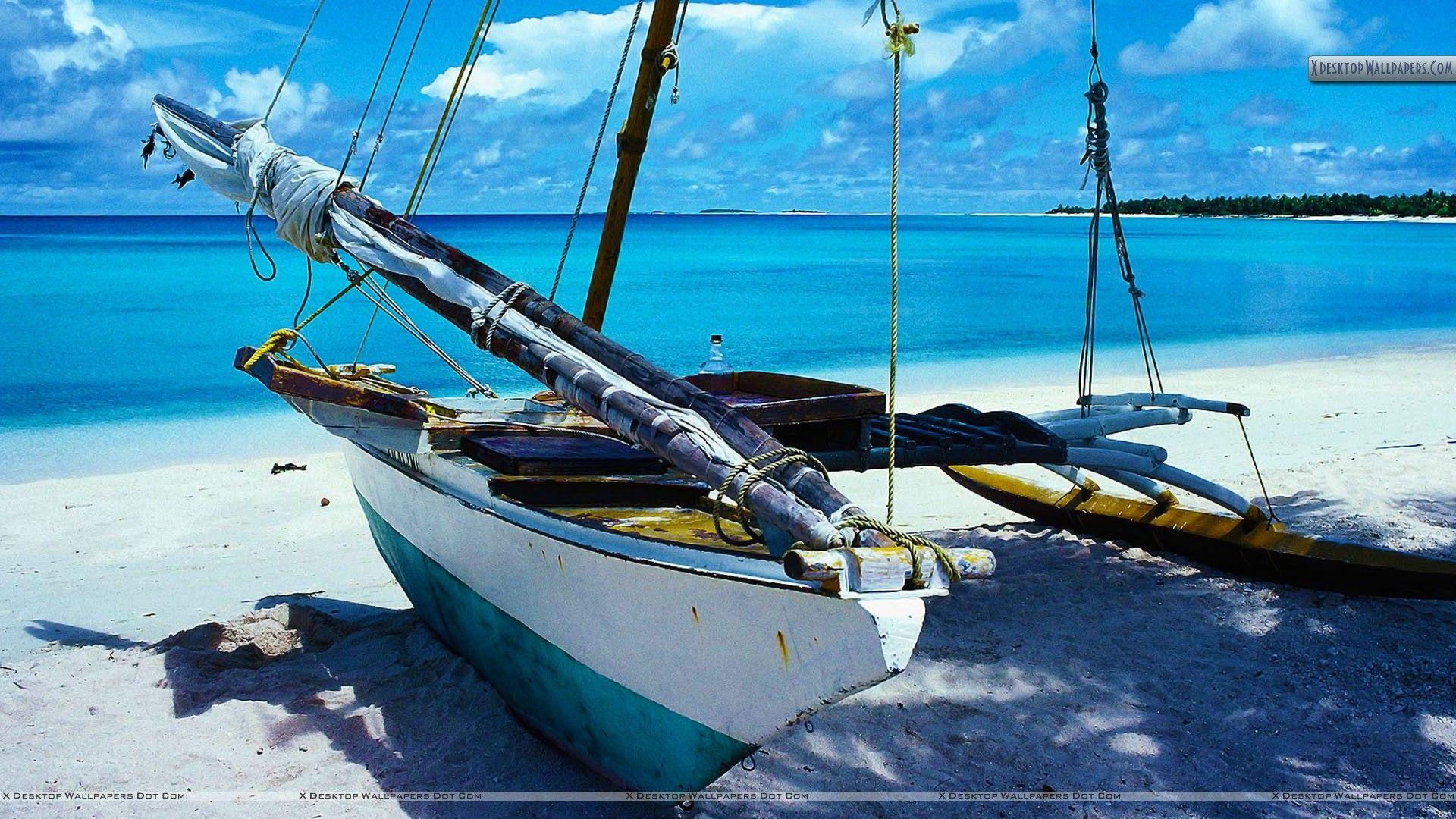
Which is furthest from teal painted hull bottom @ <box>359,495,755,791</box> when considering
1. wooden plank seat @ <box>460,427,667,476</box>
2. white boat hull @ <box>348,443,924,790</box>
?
wooden plank seat @ <box>460,427,667,476</box>

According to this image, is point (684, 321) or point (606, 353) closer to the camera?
point (606, 353)

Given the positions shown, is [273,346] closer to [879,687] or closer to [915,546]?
[879,687]

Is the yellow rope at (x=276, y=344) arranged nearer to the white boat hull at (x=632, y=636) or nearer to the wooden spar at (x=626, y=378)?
the wooden spar at (x=626, y=378)

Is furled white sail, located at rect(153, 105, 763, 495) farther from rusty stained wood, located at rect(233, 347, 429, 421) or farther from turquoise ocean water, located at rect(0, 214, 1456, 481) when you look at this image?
turquoise ocean water, located at rect(0, 214, 1456, 481)

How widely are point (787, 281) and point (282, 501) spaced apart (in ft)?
117

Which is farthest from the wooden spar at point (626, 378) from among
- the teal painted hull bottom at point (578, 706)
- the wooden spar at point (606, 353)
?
the teal painted hull bottom at point (578, 706)

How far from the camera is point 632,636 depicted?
3.29m

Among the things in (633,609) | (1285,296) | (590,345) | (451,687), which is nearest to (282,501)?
(451,687)

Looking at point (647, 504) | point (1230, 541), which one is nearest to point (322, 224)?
point (647, 504)

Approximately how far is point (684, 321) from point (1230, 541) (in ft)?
79.5

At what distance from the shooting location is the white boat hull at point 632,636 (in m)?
2.73

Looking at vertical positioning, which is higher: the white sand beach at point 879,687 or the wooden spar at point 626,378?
the wooden spar at point 626,378

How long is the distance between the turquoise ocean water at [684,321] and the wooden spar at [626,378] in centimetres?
728

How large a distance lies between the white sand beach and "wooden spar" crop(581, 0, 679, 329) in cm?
198
